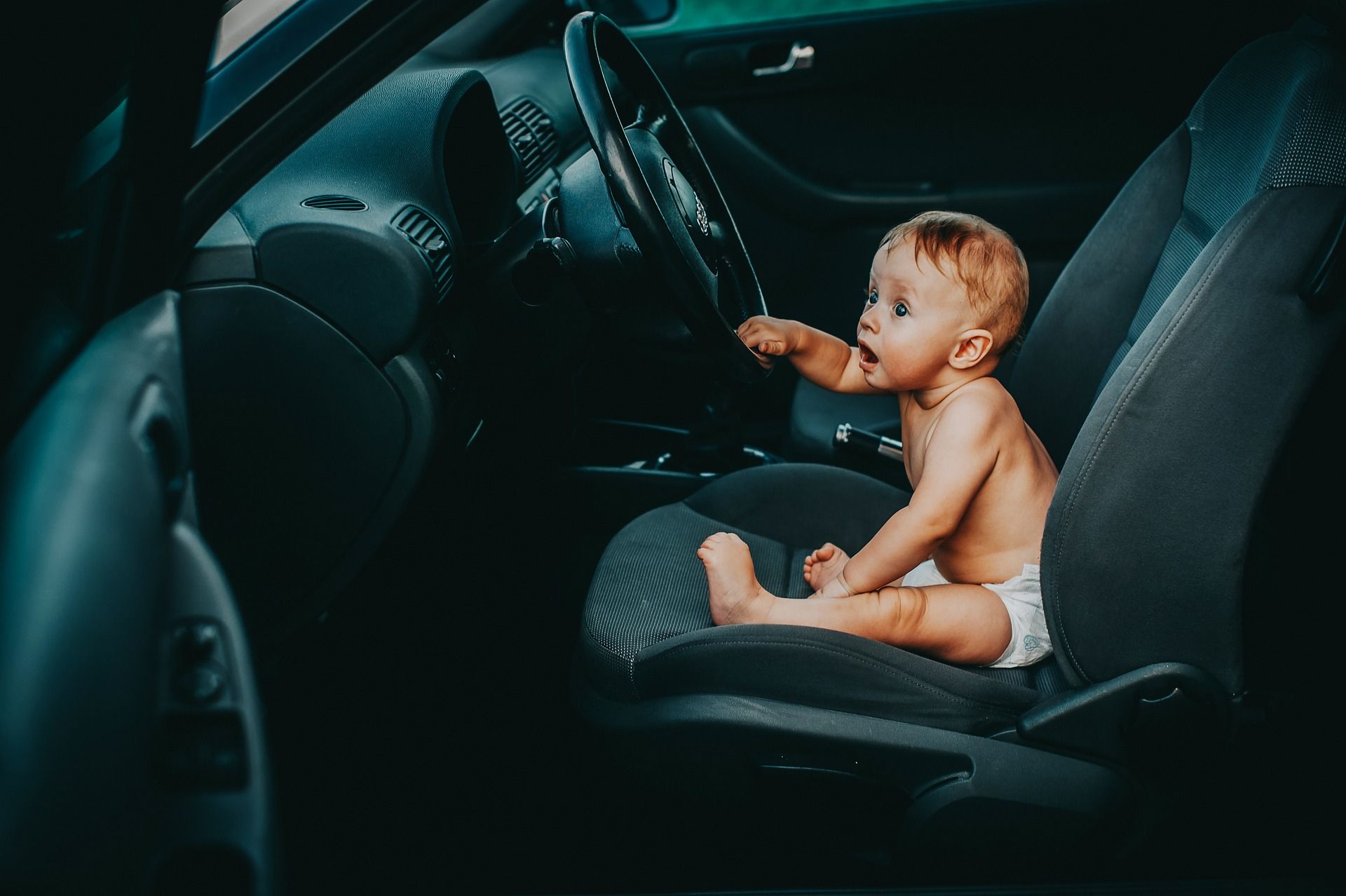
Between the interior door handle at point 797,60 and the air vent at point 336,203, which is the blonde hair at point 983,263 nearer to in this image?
the air vent at point 336,203

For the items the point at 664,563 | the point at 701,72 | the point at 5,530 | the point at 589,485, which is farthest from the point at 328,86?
the point at 701,72

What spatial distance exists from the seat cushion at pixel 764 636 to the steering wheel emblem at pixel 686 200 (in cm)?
39

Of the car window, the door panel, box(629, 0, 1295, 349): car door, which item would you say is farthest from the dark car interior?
the car window

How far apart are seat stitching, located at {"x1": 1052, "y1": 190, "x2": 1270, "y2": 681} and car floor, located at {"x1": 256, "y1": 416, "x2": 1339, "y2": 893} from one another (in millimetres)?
335

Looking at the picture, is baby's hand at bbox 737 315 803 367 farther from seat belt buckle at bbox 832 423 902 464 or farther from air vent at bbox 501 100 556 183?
air vent at bbox 501 100 556 183

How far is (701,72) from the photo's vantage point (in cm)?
252

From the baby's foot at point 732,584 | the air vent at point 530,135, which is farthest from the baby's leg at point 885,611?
the air vent at point 530,135

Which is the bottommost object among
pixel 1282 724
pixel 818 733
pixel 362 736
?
pixel 362 736

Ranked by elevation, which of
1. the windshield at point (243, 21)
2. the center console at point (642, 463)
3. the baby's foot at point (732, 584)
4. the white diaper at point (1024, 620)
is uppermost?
the windshield at point (243, 21)

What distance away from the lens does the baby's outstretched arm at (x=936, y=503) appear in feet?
4.00

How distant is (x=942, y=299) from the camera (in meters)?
1.23

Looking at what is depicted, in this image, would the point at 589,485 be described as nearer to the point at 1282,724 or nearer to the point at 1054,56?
the point at 1282,724

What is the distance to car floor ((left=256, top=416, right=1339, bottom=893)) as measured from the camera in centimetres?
128

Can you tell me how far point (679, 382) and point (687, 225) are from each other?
3.77 feet
